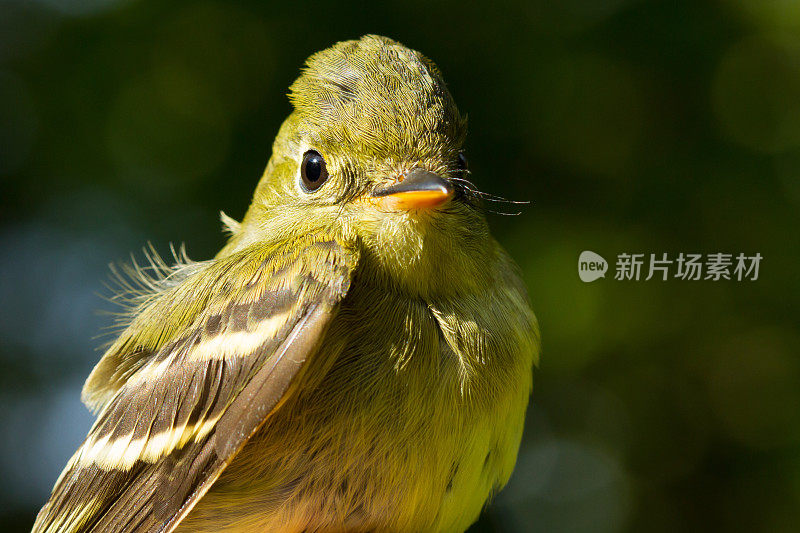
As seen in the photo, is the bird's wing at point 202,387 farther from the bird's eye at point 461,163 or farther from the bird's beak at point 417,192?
the bird's eye at point 461,163

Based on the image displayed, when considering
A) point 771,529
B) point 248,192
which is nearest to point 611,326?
point 771,529

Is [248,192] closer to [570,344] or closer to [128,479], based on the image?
[570,344]

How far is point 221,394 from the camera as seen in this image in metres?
1.87

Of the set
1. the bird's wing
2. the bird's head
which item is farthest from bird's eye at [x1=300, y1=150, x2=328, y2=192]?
the bird's wing

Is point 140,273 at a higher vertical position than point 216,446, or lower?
higher

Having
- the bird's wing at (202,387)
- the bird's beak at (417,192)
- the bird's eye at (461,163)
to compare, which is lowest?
the bird's wing at (202,387)

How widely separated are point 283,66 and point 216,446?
10.3 feet

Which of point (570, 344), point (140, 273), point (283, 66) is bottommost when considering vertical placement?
point (570, 344)

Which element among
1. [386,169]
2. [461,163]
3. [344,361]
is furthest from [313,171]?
[344,361]

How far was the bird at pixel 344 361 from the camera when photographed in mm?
1780

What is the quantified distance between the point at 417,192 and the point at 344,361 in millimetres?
481

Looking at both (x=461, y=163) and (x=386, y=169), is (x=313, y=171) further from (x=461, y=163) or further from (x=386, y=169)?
(x=461, y=163)

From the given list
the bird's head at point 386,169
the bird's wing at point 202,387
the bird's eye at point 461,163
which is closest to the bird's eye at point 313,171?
the bird's head at point 386,169

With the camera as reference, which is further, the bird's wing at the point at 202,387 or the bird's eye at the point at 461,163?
the bird's eye at the point at 461,163
